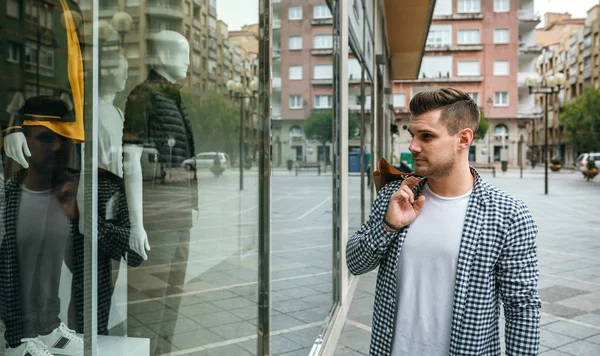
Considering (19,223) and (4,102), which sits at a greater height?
(4,102)

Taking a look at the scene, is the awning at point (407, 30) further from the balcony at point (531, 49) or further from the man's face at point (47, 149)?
the balcony at point (531, 49)

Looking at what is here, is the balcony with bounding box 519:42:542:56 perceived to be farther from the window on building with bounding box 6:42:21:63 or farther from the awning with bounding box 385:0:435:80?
the window on building with bounding box 6:42:21:63

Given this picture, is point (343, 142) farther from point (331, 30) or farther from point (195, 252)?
point (195, 252)

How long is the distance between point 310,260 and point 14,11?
369 cm

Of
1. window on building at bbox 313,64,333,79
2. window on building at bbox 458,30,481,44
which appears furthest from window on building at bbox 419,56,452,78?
window on building at bbox 313,64,333,79

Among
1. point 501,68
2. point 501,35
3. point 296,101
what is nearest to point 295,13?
point 296,101

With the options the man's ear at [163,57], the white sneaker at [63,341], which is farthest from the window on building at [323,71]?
the white sneaker at [63,341]

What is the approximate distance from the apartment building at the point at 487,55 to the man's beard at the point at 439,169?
50.6 m

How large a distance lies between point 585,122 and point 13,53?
57531mm

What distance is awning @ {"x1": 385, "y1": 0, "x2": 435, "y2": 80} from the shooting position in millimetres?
10820

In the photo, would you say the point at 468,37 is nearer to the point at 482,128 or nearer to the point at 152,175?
the point at 482,128

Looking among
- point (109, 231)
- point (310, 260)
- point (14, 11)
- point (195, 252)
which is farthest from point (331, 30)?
point (14, 11)

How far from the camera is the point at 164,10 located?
90.7 inches

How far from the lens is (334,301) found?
4.92 meters
